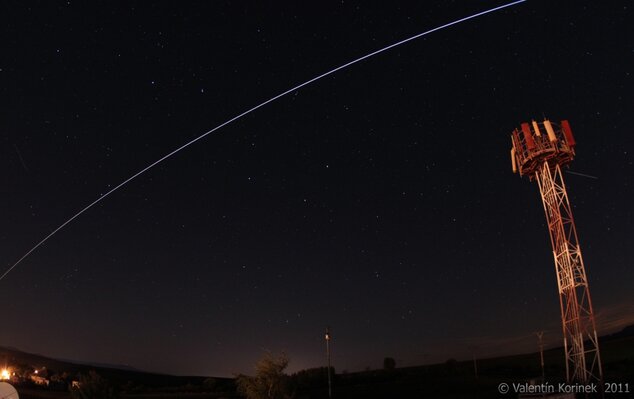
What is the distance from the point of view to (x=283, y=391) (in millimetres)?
38344

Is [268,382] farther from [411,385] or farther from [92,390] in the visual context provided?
[411,385]

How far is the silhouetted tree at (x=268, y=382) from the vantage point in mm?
38031

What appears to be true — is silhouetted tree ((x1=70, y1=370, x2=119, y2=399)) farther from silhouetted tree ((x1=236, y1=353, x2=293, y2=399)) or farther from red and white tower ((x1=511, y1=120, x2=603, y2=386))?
red and white tower ((x1=511, y1=120, x2=603, y2=386))

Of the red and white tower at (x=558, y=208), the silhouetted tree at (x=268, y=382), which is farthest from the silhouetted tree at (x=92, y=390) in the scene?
the red and white tower at (x=558, y=208)

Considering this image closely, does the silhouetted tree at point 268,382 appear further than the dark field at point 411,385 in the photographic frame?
No

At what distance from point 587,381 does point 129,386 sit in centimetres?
7105

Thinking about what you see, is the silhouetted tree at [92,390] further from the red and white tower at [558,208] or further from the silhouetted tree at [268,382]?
the red and white tower at [558,208]

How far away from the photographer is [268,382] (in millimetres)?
38219

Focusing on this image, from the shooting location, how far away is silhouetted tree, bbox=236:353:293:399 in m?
38.0

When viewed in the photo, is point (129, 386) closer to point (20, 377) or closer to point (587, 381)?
point (20, 377)

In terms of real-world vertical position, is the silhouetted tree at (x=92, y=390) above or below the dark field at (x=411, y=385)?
above

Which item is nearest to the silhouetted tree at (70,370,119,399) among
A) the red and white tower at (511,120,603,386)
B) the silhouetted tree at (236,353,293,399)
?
the silhouetted tree at (236,353,293,399)

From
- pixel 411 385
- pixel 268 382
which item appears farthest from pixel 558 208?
pixel 411 385

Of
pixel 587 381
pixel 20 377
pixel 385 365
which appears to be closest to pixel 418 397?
pixel 587 381
